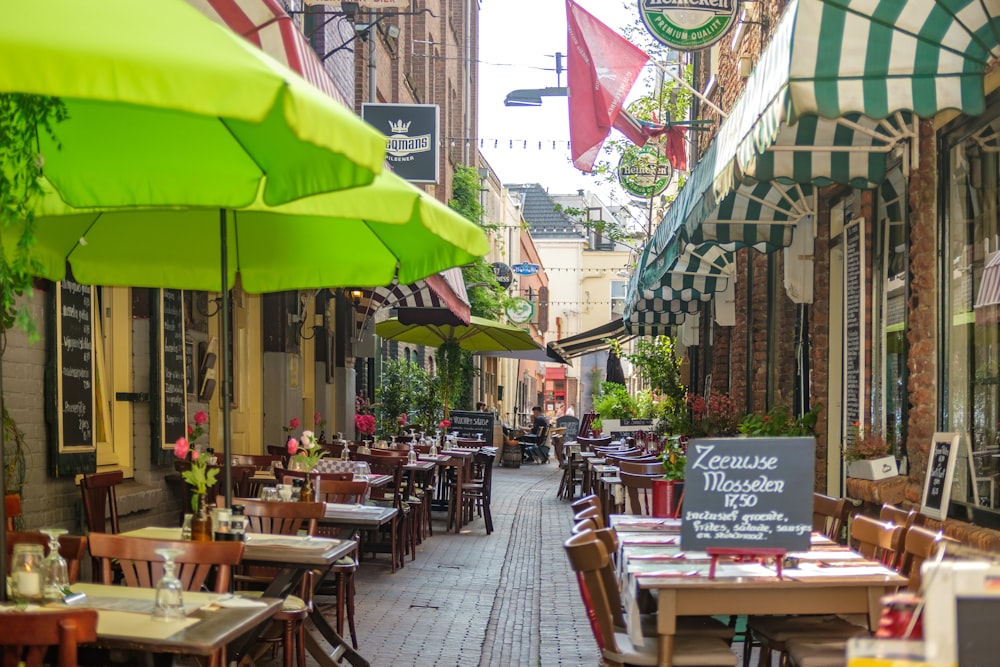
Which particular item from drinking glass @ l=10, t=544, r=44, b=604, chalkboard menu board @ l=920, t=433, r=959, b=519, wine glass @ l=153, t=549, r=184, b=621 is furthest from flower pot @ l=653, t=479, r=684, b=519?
drinking glass @ l=10, t=544, r=44, b=604

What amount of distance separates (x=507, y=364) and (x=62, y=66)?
1902 inches

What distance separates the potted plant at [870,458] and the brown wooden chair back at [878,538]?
2.06 metres

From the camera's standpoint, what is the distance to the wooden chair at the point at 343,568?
729cm

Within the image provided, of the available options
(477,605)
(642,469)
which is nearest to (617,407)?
(642,469)

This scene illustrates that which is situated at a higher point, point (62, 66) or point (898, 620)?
point (62, 66)

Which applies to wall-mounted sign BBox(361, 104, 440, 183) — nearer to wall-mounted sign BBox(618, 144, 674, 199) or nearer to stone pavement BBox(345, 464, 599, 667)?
wall-mounted sign BBox(618, 144, 674, 199)

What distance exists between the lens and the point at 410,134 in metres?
17.6

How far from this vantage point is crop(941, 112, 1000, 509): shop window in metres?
6.37

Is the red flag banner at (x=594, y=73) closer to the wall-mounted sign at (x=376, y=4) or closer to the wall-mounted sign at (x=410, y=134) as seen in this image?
the wall-mounted sign at (x=376, y=4)

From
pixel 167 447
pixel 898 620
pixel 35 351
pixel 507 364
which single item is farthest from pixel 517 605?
pixel 507 364

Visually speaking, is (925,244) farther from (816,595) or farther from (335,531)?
(335,531)

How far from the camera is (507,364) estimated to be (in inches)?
2029

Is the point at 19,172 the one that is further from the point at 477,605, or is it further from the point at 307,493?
the point at 477,605

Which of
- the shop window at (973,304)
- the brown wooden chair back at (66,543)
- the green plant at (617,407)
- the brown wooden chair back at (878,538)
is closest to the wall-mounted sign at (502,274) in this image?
the green plant at (617,407)
